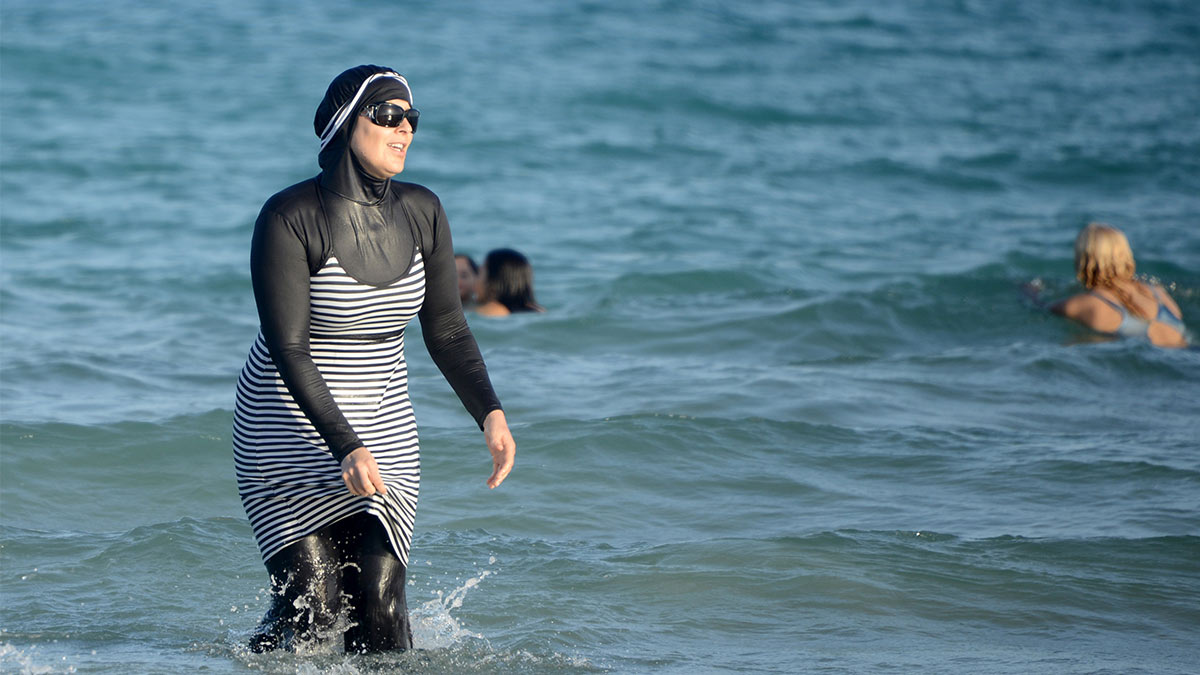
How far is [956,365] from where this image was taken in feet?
29.5

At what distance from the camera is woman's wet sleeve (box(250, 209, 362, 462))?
3430mm

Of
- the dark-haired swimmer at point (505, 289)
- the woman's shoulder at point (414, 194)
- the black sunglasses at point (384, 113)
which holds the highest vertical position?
the black sunglasses at point (384, 113)

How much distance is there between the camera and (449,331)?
152 inches

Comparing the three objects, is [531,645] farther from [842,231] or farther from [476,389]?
[842,231]

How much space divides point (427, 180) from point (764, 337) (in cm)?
945

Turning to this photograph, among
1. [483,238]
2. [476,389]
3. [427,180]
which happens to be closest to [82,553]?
[476,389]

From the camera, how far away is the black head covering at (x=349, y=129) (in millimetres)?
3529

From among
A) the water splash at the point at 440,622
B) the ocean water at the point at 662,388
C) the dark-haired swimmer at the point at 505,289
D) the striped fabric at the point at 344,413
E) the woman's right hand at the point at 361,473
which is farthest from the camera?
the dark-haired swimmer at the point at 505,289

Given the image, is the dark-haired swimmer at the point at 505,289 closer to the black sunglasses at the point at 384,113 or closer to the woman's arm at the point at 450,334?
the woman's arm at the point at 450,334

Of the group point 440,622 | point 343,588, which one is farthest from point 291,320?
point 440,622

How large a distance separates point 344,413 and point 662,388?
15.5ft

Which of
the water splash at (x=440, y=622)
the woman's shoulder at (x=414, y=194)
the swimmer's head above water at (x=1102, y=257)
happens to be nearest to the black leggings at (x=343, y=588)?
the water splash at (x=440, y=622)

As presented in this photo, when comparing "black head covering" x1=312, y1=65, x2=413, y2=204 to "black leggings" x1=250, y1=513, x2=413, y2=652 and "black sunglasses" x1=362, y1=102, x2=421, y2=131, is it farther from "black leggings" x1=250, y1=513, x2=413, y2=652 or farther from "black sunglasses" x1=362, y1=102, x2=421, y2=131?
"black leggings" x1=250, y1=513, x2=413, y2=652

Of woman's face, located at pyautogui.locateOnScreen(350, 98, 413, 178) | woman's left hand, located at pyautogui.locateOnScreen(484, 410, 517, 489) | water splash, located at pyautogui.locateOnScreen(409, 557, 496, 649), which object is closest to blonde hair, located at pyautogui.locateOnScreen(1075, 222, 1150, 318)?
water splash, located at pyautogui.locateOnScreen(409, 557, 496, 649)
